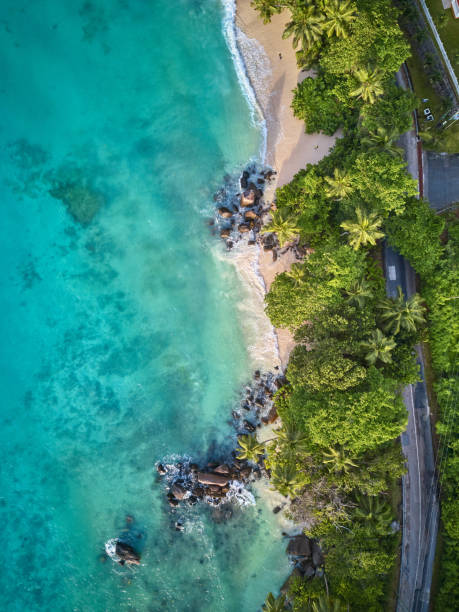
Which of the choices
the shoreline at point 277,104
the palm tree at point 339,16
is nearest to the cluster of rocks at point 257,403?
the shoreline at point 277,104

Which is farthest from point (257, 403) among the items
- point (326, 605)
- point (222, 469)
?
point (326, 605)

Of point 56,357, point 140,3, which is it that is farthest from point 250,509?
point 140,3

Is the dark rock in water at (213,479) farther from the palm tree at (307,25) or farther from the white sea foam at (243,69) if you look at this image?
the palm tree at (307,25)

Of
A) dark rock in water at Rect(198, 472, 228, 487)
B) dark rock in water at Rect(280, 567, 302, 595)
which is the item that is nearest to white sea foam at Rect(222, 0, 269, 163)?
dark rock in water at Rect(198, 472, 228, 487)

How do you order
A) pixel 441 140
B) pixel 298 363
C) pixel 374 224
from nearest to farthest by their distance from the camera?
1. pixel 374 224
2. pixel 298 363
3. pixel 441 140

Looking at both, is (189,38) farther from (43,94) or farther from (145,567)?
(145,567)

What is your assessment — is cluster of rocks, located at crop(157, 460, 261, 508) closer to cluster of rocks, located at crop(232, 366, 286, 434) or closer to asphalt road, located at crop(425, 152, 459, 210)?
cluster of rocks, located at crop(232, 366, 286, 434)
